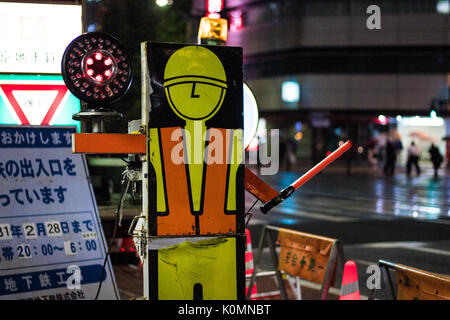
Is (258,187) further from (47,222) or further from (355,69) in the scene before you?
(355,69)

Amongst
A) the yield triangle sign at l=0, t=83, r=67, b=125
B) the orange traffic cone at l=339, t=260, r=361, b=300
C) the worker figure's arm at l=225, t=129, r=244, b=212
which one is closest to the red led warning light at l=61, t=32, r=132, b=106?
the worker figure's arm at l=225, t=129, r=244, b=212

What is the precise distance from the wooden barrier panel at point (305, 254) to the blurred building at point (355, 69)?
37127 millimetres

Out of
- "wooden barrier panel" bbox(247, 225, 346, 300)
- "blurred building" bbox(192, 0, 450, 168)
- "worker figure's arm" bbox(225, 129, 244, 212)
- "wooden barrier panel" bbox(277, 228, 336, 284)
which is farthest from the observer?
"blurred building" bbox(192, 0, 450, 168)

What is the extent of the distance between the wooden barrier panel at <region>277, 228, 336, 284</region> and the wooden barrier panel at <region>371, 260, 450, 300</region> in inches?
36.3

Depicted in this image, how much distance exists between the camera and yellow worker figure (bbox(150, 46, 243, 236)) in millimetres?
3422

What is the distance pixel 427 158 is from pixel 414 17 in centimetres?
1030

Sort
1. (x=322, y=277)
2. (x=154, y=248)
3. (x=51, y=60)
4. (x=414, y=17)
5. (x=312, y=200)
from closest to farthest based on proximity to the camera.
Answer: (x=154, y=248)
(x=51, y=60)
(x=322, y=277)
(x=312, y=200)
(x=414, y=17)

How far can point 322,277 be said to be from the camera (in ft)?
19.5

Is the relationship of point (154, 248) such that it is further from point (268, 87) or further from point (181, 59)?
point (268, 87)

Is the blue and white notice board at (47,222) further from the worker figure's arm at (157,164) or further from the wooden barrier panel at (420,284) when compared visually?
the wooden barrier panel at (420,284)

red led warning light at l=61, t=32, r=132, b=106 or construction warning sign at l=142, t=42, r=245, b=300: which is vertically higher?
red led warning light at l=61, t=32, r=132, b=106

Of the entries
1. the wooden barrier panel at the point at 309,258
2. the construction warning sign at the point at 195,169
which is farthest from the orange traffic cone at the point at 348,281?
the construction warning sign at the point at 195,169

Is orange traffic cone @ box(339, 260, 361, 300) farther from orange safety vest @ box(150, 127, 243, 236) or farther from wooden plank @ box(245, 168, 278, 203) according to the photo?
orange safety vest @ box(150, 127, 243, 236)

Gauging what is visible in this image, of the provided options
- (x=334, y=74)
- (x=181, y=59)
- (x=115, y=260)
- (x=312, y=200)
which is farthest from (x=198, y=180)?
(x=334, y=74)
